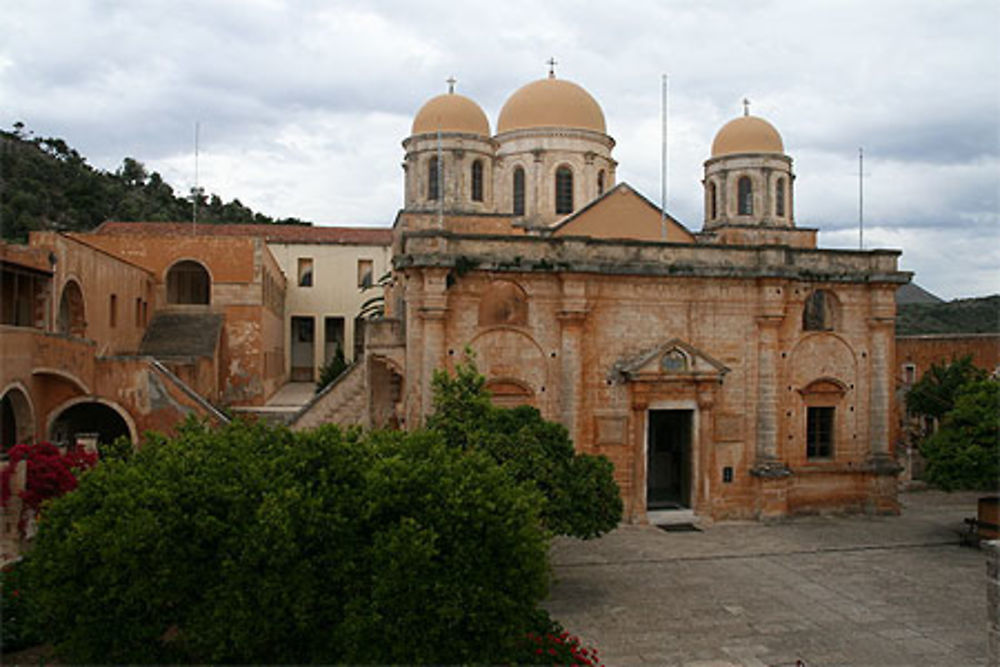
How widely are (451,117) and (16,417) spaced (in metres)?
15.3

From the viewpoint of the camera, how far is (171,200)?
6053cm

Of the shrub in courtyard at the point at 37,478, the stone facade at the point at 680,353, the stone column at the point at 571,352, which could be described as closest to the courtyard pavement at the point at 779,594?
the stone facade at the point at 680,353

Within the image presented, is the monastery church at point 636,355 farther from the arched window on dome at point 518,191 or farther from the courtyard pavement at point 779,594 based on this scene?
the arched window on dome at point 518,191

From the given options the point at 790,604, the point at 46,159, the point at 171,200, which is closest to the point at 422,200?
the point at 790,604

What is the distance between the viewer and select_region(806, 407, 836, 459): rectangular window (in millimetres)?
20266

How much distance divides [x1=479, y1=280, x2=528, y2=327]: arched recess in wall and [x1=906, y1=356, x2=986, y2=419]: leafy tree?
14.0 metres

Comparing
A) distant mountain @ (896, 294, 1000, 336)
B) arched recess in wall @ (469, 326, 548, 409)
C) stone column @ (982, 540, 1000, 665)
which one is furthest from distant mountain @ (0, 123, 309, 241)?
distant mountain @ (896, 294, 1000, 336)

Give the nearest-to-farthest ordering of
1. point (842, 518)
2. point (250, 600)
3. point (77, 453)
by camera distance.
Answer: point (250, 600)
point (77, 453)
point (842, 518)

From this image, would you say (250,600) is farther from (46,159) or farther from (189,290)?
(46,159)

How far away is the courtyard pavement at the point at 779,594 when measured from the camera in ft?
36.8

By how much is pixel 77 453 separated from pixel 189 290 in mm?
18088

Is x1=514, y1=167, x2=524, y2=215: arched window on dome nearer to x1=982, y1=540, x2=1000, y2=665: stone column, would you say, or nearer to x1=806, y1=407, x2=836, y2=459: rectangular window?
x1=806, y1=407, x2=836, y2=459: rectangular window

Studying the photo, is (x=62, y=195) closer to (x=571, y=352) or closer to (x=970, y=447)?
(x=571, y=352)

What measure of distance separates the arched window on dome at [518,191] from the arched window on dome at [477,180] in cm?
126
